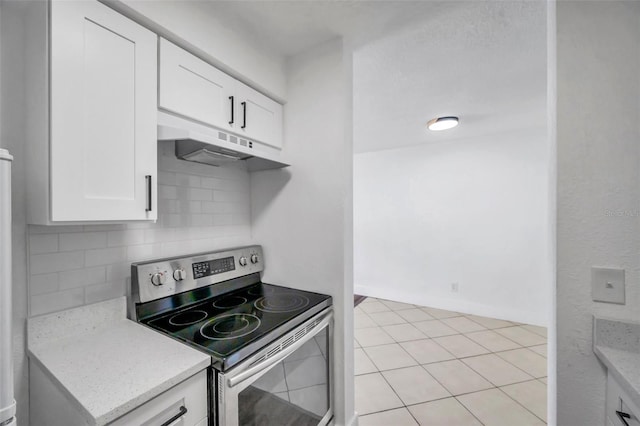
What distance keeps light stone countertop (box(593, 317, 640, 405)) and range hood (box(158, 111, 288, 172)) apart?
162 centimetres

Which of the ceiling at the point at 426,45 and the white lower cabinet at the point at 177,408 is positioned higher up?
the ceiling at the point at 426,45

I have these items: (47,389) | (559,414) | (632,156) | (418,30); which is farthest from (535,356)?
(47,389)

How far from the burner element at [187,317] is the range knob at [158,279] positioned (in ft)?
0.61

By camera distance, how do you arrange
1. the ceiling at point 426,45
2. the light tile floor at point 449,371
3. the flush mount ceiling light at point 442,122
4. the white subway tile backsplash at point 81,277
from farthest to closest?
the flush mount ceiling light at point 442,122 → the light tile floor at point 449,371 → the ceiling at point 426,45 → the white subway tile backsplash at point 81,277

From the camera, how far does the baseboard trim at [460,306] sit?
10.5 ft

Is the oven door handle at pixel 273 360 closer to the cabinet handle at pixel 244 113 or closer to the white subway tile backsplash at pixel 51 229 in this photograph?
the white subway tile backsplash at pixel 51 229

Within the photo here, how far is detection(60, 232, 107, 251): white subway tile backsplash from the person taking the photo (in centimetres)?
109

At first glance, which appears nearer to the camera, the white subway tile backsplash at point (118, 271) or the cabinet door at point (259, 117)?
the white subway tile backsplash at point (118, 271)

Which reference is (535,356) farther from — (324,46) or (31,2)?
(31,2)

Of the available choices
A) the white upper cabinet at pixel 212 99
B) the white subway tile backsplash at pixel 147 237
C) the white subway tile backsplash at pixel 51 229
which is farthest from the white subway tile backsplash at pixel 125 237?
the white upper cabinet at pixel 212 99

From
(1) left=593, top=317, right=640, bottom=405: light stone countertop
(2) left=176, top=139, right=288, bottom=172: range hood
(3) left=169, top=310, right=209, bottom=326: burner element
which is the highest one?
(2) left=176, top=139, right=288, bottom=172: range hood

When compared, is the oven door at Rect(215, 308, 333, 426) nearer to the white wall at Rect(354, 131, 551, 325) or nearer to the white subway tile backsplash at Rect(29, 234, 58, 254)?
the white subway tile backsplash at Rect(29, 234, 58, 254)

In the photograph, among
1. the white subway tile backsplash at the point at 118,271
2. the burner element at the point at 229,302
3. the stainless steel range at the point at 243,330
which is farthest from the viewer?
the burner element at the point at 229,302

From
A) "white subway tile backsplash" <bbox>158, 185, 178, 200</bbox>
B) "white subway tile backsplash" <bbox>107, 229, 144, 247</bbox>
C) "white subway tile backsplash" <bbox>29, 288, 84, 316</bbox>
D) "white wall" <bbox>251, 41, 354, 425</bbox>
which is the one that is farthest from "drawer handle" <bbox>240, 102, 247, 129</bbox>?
"white subway tile backsplash" <bbox>29, 288, 84, 316</bbox>
